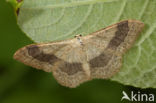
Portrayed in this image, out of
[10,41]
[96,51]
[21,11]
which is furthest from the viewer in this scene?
[10,41]

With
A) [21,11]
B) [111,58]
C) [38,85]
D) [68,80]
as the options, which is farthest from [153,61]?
[38,85]

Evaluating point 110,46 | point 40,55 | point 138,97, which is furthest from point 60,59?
point 138,97

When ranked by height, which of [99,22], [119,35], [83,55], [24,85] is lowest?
[24,85]

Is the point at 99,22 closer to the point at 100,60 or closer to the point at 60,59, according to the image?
the point at 100,60

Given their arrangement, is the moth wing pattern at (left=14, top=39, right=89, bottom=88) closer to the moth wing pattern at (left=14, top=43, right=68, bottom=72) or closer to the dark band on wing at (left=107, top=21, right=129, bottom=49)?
the moth wing pattern at (left=14, top=43, right=68, bottom=72)

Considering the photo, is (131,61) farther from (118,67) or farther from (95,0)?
(95,0)

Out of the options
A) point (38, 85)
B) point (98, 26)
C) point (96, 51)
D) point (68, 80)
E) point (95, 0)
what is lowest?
point (38, 85)
